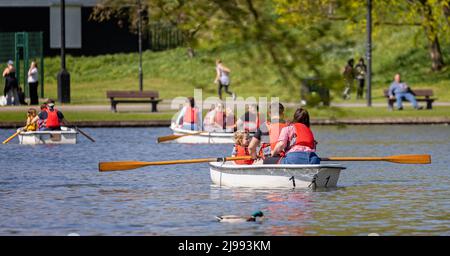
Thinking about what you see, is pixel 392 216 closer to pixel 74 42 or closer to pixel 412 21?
pixel 412 21

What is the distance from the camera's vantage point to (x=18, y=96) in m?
49.6

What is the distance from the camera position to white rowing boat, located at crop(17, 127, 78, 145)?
38334mm

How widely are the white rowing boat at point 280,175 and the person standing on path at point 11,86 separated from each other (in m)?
25.4

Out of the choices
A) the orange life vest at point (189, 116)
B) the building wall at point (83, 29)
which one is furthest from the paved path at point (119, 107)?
the building wall at point (83, 29)

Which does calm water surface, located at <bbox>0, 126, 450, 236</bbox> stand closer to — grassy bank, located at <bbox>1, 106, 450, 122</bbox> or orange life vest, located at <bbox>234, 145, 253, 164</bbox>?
orange life vest, located at <bbox>234, 145, 253, 164</bbox>

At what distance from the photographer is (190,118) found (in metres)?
40.7

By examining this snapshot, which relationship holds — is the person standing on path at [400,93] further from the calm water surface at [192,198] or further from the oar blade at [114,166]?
the oar blade at [114,166]

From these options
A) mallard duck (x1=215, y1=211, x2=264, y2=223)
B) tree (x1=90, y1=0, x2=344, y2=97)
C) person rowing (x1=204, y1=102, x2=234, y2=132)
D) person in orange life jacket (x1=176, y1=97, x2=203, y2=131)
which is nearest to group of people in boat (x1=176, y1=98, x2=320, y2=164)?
mallard duck (x1=215, y1=211, x2=264, y2=223)

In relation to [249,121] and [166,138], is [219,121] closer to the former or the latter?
[166,138]

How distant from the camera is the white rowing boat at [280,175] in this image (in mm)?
23344

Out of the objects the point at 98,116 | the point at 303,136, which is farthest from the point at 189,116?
the point at 303,136

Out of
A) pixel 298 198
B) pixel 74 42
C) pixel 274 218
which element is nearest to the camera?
pixel 274 218

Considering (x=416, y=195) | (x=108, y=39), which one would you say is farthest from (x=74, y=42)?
(x=416, y=195)

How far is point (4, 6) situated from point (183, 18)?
62.4 meters
